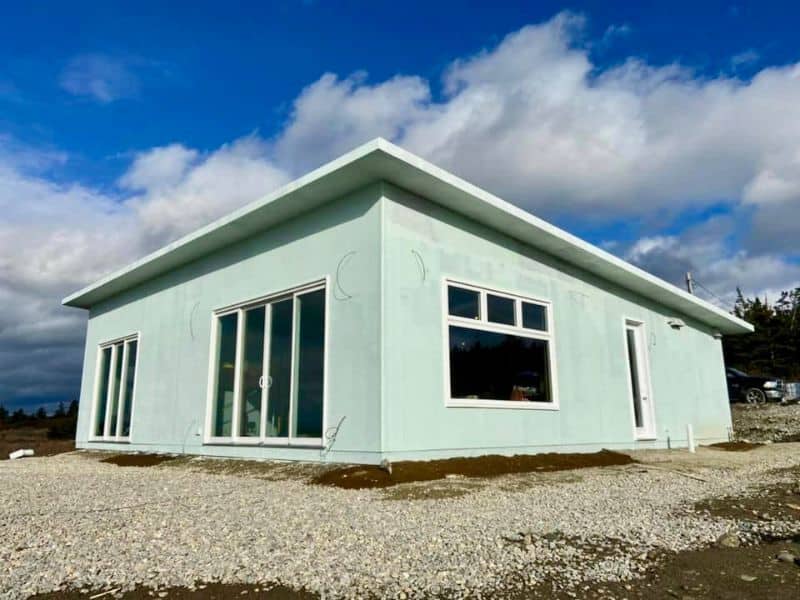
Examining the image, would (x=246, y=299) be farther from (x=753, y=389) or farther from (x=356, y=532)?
(x=753, y=389)

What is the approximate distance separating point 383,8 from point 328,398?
210 inches

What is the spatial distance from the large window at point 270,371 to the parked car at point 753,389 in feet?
52.5

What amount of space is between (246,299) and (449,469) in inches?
148

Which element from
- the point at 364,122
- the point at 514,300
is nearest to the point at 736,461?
the point at 514,300

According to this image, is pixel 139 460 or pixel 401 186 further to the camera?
pixel 139 460

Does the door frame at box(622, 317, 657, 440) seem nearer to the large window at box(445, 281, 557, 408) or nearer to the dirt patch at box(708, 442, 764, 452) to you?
the dirt patch at box(708, 442, 764, 452)

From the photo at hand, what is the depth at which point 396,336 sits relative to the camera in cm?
556

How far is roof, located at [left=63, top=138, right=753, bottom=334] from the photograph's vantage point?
5547mm

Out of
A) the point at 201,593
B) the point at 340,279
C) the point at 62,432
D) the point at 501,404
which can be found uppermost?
the point at 340,279

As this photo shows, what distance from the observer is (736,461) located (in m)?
7.20

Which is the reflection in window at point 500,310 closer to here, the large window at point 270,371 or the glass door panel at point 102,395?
the large window at point 270,371

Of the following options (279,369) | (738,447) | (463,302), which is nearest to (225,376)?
(279,369)

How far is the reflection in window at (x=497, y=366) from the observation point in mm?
6262

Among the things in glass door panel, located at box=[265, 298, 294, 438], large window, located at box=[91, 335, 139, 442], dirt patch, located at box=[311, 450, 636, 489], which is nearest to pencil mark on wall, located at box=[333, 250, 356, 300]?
glass door panel, located at box=[265, 298, 294, 438]
